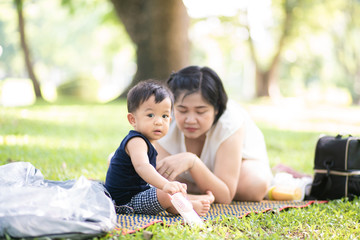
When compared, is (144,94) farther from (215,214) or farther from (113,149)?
(113,149)

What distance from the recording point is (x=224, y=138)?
2.99 meters

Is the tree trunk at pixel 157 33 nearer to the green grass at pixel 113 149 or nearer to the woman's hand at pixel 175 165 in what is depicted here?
the green grass at pixel 113 149

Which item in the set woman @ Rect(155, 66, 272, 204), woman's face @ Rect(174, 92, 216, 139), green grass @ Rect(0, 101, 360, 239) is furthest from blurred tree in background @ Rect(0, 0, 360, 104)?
woman's face @ Rect(174, 92, 216, 139)

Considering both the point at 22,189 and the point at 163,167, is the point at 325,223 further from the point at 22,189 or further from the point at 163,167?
the point at 22,189

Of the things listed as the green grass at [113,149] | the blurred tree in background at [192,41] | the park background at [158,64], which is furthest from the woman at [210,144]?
the blurred tree in background at [192,41]

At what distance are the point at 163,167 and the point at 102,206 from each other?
68 cm

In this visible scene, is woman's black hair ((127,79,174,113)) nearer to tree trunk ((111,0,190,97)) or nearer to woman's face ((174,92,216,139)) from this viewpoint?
woman's face ((174,92,216,139))

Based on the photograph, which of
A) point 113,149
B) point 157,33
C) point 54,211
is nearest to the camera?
point 54,211

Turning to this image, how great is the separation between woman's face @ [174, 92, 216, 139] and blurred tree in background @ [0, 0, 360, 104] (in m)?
5.46

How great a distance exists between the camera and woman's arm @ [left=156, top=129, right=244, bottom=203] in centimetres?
272

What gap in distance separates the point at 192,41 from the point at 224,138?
2599 centimetres

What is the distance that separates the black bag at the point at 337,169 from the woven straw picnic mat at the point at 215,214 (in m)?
0.28

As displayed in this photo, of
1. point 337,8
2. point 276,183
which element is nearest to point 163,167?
point 276,183

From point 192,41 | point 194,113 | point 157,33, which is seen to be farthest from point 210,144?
point 192,41
